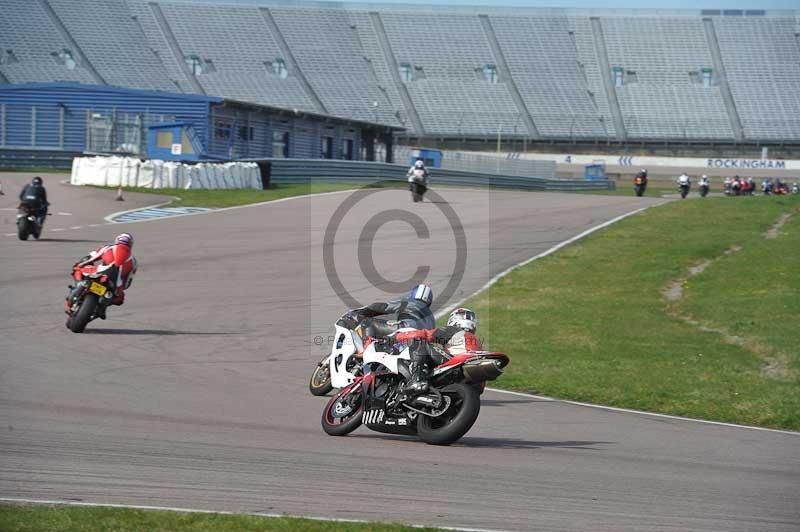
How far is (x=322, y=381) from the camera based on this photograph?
36.8 ft

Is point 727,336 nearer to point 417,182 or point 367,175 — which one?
point 417,182

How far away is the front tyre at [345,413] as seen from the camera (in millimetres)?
9122

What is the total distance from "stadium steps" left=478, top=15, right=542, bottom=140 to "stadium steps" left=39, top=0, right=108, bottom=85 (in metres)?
29.5

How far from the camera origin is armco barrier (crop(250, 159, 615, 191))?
138ft

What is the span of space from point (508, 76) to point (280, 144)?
29797mm

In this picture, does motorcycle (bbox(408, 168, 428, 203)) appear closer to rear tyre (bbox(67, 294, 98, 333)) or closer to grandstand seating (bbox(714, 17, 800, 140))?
rear tyre (bbox(67, 294, 98, 333))

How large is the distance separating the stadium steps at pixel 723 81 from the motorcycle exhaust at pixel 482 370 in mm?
73529

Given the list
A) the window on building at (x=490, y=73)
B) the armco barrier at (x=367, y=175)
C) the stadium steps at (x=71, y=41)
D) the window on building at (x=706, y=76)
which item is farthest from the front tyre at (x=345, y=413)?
the window on building at (x=706, y=76)

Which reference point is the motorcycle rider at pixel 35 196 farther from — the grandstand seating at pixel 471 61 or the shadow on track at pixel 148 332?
the grandstand seating at pixel 471 61

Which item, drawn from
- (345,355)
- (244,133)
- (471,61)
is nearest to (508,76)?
(471,61)

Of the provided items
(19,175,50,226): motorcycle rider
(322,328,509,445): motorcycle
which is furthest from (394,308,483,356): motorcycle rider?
(19,175,50,226): motorcycle rider

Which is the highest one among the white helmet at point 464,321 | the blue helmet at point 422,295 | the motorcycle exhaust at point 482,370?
the blue helmet at point 422,295

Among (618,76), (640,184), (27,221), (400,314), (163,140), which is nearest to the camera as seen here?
(400,314)

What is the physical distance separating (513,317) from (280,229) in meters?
12.5
